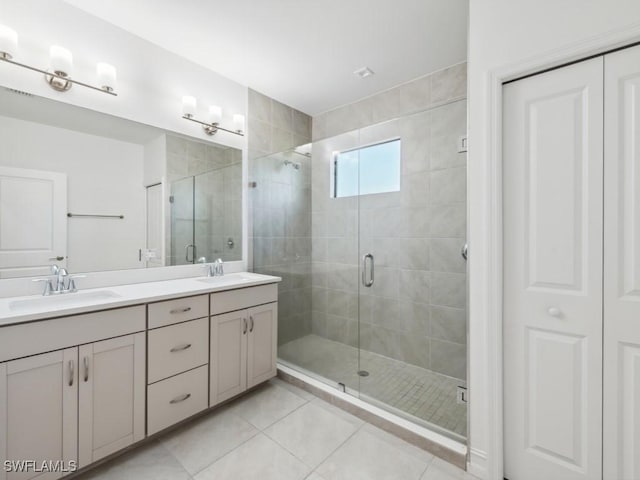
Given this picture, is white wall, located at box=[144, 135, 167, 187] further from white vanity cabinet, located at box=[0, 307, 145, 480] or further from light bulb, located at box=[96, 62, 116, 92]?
white vanity cabinet, located at box=[0, 307, 145, 480]

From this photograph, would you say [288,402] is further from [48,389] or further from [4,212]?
[4,212]

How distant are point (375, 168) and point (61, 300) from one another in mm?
2265

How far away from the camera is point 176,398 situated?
1661 millimetres

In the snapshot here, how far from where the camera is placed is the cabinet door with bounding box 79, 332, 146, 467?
133 cm

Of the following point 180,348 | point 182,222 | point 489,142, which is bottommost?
point 180,348

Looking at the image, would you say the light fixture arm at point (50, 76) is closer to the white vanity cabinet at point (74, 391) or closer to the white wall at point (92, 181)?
the white wall at point (92, 181)

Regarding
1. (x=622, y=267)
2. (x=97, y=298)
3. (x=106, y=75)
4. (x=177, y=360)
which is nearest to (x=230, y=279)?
(x=177, y=360)

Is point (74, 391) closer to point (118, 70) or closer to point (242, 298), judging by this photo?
point (242, 298)

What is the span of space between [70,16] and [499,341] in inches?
120

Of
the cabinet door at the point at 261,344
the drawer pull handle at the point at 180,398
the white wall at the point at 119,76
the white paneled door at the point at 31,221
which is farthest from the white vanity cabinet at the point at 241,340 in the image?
the white paneled door at the point at 31,221

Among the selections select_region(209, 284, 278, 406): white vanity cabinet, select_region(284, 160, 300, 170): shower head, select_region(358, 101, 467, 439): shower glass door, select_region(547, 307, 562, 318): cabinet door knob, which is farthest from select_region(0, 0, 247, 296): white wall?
select_region(547, 307, 562, 318): cabinet door knob

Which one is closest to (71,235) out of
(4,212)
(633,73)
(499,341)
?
(4,212)

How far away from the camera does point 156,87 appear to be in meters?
2.14

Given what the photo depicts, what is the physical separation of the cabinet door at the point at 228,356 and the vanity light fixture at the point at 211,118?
1.61m
